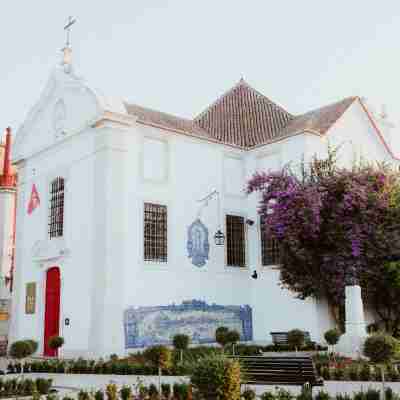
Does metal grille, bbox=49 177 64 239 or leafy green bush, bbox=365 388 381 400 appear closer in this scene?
leafy green bush, bbox=365 388 381 400

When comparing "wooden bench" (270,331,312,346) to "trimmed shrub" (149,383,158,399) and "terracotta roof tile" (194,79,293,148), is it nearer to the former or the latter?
"terracotta roof tile" (194,79,293,148)

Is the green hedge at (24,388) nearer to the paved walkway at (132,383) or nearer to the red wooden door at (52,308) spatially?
the paved walkway at (132,383)

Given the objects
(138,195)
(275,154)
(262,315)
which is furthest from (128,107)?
(262,315)

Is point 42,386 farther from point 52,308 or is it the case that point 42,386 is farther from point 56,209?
point 56,209

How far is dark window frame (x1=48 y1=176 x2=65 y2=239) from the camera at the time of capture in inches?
888

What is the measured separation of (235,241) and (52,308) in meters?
7.46

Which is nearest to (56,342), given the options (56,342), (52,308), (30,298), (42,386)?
(56,342)

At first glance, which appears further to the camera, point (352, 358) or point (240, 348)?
point (240, 348)

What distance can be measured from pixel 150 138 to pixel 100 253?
4676 millimetres

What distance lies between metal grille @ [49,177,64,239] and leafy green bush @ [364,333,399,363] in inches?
544

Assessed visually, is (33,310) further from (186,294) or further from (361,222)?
(361,222)

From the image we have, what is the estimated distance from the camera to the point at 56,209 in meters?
22.9

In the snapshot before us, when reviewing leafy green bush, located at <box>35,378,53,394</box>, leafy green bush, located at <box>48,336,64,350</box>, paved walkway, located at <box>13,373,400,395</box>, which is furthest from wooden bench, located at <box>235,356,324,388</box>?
leafy green bush, located at <box>48,336,64,350</box>

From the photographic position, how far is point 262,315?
23.2 m
